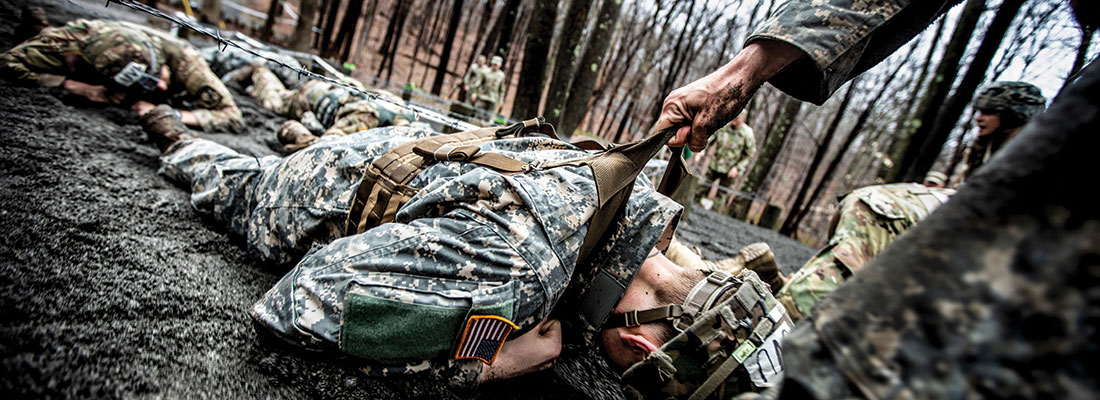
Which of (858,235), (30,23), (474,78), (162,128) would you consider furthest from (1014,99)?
(474,78)

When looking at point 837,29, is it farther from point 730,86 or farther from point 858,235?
point 858,235

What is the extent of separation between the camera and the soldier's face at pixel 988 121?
3125mm

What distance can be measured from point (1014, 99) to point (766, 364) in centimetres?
340

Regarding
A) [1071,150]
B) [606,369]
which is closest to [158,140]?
[606,369]

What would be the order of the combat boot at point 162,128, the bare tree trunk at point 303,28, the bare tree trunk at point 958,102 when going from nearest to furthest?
1. the combat boot at point 162,128
2. the bare tree trunk at point 958,102
3. the bare tree trunk at point 303,28

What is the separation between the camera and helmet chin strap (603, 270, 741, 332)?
1.57 meters

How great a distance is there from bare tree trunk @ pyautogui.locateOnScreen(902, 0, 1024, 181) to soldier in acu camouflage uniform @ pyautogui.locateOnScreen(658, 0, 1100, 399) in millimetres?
7666

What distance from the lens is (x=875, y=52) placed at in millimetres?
1525

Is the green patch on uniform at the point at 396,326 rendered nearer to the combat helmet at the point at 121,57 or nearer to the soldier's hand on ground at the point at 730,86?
the soldier's hand on ground at the point at 730,86

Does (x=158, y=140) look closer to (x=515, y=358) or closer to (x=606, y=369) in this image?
(x=515, y=358)

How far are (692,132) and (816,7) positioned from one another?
556 millimetres

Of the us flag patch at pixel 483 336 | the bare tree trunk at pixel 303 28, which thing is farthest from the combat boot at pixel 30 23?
the bare tree trunk at pixel 303 28

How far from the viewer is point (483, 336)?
4.27 feet

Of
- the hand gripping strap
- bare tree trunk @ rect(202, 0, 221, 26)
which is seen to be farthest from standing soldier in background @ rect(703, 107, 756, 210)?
bare tree trunk @ rect(202, 0, 221, 26)
